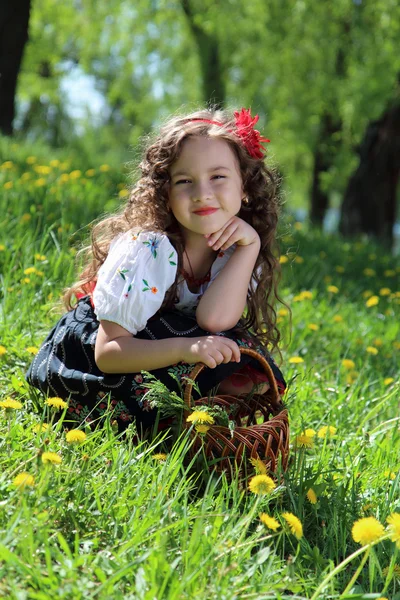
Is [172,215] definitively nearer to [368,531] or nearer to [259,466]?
[259,466]

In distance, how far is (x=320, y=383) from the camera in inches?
124

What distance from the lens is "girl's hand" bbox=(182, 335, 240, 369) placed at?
2.11 meters

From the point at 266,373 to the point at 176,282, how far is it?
1.39 feet

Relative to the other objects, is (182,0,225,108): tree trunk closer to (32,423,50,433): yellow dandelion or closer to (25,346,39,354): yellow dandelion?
(25,346,39,354): yellow dandelion

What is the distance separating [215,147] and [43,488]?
1273mm

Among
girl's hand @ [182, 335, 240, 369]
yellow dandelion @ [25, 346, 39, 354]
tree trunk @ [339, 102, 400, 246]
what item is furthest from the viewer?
tree trunk @ [339, 102, 400, 246]

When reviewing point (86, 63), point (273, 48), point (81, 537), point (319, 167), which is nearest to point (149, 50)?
point (86, 63)

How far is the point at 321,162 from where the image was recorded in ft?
52.7

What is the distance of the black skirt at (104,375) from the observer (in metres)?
2.21

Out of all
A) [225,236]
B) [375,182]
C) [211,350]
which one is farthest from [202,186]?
[375,182]

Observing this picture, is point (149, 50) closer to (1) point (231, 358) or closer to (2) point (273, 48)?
(2) point (273, 48)

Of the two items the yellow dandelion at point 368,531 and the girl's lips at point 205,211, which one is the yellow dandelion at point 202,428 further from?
the girl's lips at point 205,211

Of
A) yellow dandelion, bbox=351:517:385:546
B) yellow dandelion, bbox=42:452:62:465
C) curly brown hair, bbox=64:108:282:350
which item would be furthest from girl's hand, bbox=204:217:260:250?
yellow dandelion, bbox=351:517:385:546

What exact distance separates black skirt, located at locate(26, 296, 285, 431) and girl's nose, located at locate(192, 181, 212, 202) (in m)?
0.39
